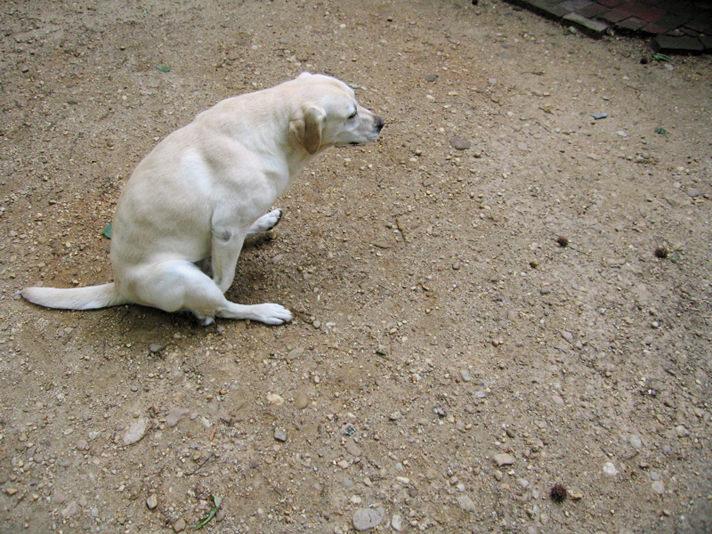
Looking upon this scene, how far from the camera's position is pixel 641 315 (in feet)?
11.3

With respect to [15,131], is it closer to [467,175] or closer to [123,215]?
[123,215]

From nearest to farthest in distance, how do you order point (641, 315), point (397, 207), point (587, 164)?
point (641, 315), point (397, 207), point (587, 164)

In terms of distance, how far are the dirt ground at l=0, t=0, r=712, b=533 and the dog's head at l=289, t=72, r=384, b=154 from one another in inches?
35.2

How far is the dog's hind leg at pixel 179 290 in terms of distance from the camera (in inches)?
116

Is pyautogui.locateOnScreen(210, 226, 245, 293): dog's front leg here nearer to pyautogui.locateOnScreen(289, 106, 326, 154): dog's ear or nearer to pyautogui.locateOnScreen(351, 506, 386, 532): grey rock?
pyautogui.locateOnScreen(289, 106, 326, 154): dog's ear

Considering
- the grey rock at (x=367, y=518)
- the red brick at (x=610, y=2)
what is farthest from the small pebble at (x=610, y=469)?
the red brick at (x=610, y=2)

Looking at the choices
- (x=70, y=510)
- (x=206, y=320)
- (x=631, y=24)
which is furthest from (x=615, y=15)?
(x=70, y=510)

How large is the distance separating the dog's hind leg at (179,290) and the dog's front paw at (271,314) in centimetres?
12

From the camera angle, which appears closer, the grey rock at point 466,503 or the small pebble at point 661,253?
the grey rock at point 466,503

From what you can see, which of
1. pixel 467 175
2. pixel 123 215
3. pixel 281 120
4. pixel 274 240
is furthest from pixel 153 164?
pixel 467 175

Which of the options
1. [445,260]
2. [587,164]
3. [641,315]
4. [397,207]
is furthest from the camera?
[587,164]

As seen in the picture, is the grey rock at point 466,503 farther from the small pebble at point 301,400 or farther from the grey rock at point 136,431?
the grey rock at point 136,431

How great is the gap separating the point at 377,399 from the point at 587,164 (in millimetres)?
2733

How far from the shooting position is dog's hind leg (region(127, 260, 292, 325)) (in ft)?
9.66
